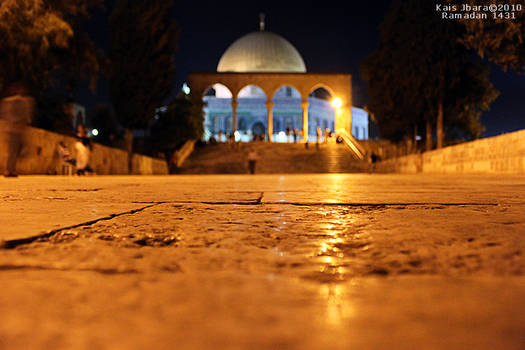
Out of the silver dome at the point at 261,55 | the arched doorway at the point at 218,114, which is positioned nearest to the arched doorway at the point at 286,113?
the silver dome at the point at 261,55

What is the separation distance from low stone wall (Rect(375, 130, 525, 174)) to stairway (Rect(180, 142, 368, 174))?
7724 millimetres

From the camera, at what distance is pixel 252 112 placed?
49438 millimetres

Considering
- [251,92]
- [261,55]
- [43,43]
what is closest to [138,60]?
[43,43]

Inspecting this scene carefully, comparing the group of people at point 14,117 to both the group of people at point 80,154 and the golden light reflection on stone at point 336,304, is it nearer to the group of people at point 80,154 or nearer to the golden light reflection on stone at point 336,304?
the group of people at point 80,154

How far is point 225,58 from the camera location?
2036 inches

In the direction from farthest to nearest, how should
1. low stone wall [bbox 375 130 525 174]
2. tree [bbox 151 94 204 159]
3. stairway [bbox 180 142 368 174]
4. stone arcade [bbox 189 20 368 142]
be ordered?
stone arcade [bbox 189 20 368 142], tree [bbox 151 94 204 159], stairway [bbox 180 142 368 174], low stone wall [bbox 375 130 525 174]

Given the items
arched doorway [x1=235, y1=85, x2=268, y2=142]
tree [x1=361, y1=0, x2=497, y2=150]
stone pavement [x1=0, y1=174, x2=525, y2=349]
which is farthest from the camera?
arched doorway [x1=235, y1=85, x2=268, y2=142]

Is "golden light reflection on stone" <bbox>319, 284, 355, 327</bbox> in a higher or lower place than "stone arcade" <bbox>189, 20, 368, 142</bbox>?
lower

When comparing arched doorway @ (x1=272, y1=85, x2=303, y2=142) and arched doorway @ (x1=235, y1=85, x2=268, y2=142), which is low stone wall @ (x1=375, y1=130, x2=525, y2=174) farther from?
arched doorway @ (x1=235, y1=85, x2=268, y2=142)

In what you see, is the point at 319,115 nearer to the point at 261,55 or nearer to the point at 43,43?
the point at 261,55

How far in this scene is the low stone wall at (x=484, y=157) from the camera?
27.6 ft

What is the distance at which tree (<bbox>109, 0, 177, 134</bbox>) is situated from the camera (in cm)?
2441

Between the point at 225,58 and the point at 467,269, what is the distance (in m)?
52.9

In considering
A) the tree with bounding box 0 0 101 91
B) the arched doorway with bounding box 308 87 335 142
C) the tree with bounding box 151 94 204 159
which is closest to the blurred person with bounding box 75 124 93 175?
the tree with bounding box 0 0 101 91
